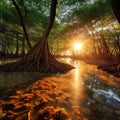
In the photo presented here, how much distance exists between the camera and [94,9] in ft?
45.1

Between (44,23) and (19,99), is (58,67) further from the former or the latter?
(44,23)

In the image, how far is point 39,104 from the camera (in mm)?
3033

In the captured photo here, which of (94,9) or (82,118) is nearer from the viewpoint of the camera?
(82,118)

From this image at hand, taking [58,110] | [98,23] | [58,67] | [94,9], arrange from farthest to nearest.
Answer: [98,23]
[94,9]
[58,67]
[58,110]

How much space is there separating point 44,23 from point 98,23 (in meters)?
5.53

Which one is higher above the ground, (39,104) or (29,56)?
(29,56)

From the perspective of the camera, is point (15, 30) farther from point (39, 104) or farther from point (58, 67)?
point (39, 104)

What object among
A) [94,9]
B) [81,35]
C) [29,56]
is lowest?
[29,56]

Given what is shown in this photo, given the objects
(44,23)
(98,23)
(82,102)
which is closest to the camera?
(82,102)

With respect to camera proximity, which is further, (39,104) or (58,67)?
(58,67)

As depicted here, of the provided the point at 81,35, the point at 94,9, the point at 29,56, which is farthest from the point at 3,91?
the point at 81,35

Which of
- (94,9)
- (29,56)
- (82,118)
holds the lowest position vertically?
(82,118)

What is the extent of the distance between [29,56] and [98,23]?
11580mm

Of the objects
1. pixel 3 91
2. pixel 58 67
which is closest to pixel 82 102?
pixel 3 91
